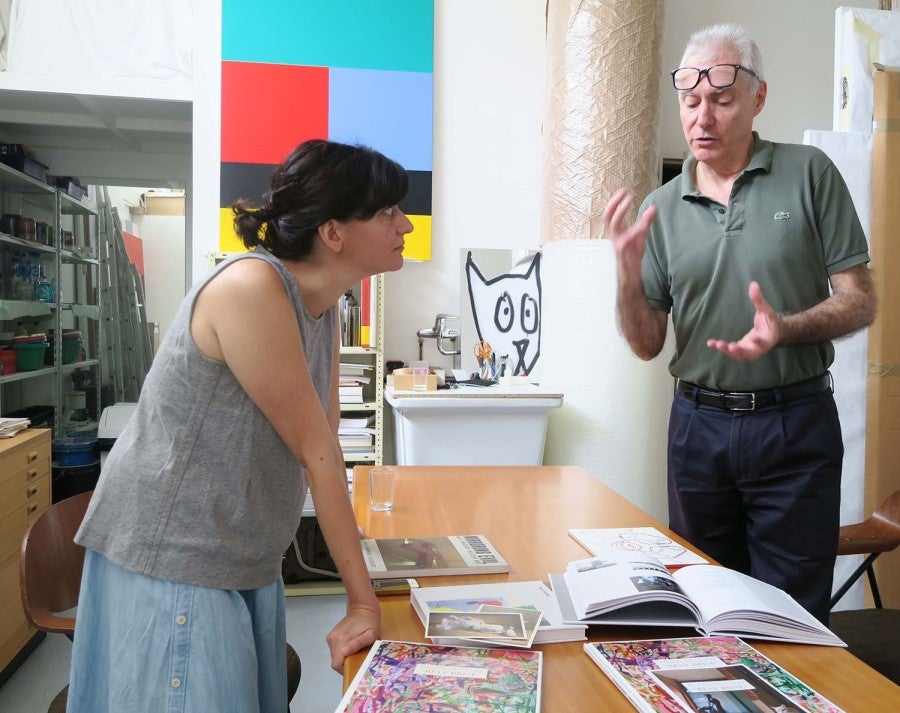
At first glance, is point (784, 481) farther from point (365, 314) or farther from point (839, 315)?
point (365, 314)

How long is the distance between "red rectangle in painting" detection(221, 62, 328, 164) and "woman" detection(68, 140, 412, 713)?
8.12ft

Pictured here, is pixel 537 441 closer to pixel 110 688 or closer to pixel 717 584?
pixel 717 584

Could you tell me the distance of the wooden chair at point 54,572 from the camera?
1.46 meters

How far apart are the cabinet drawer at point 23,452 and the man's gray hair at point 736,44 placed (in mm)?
2533

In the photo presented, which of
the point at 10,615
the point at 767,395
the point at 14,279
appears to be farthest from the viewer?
the point at 14,279

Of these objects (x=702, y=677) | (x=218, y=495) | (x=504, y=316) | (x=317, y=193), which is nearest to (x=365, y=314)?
(x=504, y=316)

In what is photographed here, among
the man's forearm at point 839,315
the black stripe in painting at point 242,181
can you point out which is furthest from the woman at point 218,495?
the black stripe in painting at point 242,181

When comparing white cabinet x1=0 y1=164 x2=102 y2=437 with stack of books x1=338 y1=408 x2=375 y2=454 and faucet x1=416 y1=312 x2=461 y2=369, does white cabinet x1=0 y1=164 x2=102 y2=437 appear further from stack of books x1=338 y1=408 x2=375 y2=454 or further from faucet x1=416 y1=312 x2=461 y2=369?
faucet x1=416 y1=312 x2=461 y2=369

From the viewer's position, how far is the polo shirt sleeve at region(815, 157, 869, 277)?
5.59 ft

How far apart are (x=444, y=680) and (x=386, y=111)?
3.10 m

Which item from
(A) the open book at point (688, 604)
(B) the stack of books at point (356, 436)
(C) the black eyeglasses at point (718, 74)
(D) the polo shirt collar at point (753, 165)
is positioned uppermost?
(C) the black eyeglasses at point (718, 74)

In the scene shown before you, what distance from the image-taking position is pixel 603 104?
3.13 metres

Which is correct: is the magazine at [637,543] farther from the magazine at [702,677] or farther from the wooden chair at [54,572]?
the wooden chair at [54,572]

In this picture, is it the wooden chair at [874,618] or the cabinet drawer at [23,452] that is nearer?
the wooden chair at [874,618]
